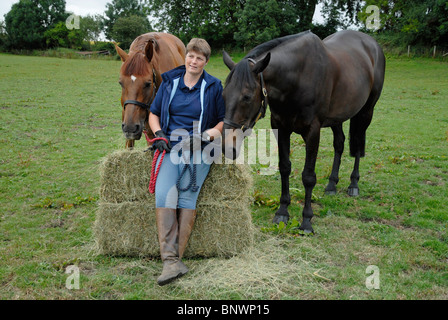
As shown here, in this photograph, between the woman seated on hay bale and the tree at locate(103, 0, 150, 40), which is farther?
the tree at locate(103, 0, 150, 40)

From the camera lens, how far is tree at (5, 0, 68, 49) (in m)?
51.7

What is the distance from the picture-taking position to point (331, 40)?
5.34 m

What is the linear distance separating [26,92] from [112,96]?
3.55 metres

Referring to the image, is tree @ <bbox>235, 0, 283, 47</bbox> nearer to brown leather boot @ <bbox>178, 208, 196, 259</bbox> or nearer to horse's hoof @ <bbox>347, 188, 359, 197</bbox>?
horse's hoof @ <bbox>347, 188, 359, 197</bbox>

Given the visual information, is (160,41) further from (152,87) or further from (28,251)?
(28,251)

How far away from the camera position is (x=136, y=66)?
3.84m

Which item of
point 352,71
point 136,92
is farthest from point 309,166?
point 136,92

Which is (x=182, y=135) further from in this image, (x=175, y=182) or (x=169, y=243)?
(x=169, y=243)

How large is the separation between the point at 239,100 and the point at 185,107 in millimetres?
572

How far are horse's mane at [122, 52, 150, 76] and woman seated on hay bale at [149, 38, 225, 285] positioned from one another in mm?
458

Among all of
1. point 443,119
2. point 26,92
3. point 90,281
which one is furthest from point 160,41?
point 26,92

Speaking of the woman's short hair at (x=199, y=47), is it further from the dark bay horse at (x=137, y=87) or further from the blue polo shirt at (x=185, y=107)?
the dark bay horse at (x=137, y=87)

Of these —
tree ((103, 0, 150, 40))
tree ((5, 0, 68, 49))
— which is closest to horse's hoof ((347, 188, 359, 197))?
tree ((5, 0, 68, 49))
